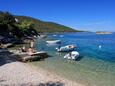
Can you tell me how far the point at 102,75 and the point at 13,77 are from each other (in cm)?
1018

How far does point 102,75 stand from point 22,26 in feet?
234

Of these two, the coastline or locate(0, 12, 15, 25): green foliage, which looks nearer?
the coastline

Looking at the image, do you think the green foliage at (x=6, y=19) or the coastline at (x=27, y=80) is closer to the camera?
the coastline at (x=27, y=80)

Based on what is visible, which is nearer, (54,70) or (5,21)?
(54,70)

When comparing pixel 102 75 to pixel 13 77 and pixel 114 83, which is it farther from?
pixel 13 77

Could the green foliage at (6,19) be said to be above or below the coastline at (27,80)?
above

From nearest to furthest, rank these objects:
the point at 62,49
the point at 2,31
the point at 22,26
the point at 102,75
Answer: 1. the point at 102,75
2. the point at 62,49
3. the point at 2,31
4. the point at 22,26

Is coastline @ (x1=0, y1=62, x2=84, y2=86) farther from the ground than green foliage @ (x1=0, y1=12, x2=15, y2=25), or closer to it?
closer to it

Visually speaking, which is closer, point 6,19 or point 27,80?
point 27,80

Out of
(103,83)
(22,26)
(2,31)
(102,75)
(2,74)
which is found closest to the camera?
(103,83)

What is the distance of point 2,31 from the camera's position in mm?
74812

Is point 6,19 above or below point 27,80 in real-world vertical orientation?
above

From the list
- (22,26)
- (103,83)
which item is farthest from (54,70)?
(22,26)

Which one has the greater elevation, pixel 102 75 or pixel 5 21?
pixel 5 21
